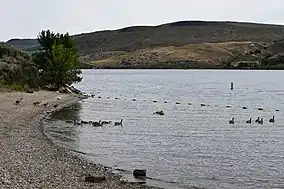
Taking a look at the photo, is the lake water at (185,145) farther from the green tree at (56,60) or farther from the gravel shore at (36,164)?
the green tree at (56,60)

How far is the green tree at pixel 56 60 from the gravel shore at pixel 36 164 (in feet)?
118

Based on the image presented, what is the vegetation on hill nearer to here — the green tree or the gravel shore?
the green tree

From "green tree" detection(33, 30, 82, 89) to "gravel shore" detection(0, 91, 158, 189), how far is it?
36.0 m

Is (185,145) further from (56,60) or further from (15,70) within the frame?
(15,70)

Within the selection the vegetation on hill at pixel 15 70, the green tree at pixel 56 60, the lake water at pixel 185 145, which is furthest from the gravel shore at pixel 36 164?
the green tree at pixel 56 60

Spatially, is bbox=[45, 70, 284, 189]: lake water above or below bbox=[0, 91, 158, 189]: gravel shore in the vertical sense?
below

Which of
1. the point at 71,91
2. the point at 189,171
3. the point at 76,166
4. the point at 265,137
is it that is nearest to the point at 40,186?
the point at 76,166

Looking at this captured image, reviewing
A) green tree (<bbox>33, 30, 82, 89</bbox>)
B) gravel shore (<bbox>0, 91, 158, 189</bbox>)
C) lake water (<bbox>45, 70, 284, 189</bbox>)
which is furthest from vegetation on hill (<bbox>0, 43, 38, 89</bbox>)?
gravel shore (<bbox>0, 91, 158, 189</bbox>)

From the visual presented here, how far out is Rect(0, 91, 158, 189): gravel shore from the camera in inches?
865

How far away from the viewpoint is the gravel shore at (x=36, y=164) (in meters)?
22.0

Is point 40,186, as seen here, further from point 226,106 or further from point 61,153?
point 226,106

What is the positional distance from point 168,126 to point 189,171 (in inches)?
843

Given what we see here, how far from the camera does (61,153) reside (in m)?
31.5

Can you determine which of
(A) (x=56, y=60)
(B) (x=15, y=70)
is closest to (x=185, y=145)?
(A) (x=56, y=60)
